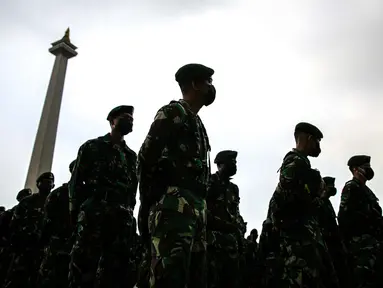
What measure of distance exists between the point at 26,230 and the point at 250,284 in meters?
4.28

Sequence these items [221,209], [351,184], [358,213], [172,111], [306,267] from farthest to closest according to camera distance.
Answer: [221,209] → [351,184] → [358,213] → [306,267] → [172,111]

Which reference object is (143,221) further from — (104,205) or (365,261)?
(365,261)

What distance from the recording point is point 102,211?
4.78 m

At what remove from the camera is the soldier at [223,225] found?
588 centimetres

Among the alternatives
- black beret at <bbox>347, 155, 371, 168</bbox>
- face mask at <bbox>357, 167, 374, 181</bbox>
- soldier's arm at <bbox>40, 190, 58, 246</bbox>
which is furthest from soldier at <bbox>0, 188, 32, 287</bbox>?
face mask at <bbox>357, 167, 374, 181</bbox>

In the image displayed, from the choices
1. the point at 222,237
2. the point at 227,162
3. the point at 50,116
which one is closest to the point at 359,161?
the point at 227,162

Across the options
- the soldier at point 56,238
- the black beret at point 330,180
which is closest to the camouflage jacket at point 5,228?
the soldier at point 56,238

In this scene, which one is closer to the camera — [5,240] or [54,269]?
[54,269]

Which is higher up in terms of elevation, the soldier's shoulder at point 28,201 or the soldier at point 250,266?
the soldier's shoulder at point 28,201

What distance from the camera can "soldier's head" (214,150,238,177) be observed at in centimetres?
→ 681

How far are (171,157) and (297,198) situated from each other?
2044 millimetres

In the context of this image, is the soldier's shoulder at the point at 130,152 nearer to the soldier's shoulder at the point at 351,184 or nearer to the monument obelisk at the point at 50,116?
the soldier's shoulder at the point at 351,184

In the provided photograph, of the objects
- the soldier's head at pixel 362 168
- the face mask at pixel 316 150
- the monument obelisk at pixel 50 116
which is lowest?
the face mask at pixel 316 150

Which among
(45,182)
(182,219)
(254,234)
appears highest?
(254,234)
